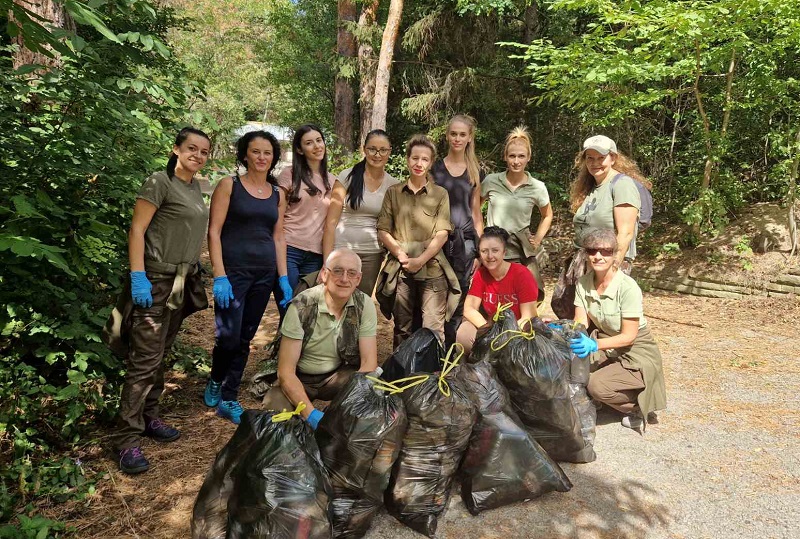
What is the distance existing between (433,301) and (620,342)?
123 cm

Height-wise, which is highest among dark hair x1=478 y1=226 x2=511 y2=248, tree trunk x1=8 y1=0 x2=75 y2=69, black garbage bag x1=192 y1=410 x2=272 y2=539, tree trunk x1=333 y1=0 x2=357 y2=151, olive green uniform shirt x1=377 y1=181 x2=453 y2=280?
tree trunk x1=333 y1=0 x2=357 y2=151

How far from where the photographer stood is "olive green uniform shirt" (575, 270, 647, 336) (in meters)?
3.20

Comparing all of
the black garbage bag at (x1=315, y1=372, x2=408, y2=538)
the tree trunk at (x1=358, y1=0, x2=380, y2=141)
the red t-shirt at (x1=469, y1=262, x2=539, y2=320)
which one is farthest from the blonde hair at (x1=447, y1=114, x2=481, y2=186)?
the tree trunk at (x1=358, y1=0, x2=380, y2=141)

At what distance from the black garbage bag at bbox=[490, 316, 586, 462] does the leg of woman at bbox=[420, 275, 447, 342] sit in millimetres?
797

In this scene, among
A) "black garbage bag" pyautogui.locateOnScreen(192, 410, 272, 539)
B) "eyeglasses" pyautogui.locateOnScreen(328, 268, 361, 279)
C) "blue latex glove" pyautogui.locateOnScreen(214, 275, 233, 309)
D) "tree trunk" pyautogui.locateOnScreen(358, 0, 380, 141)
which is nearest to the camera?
"black garbage bag" pyautogui.locateOnScreen(192, 410, 272, 539)

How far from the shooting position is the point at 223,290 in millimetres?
2965

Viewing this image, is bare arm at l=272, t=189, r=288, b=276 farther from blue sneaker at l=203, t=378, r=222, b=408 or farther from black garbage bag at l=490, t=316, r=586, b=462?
black garbage bag at l=490, t=316, r=586, b=462

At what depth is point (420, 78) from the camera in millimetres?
11234

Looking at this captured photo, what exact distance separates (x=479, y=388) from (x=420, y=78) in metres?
9.85

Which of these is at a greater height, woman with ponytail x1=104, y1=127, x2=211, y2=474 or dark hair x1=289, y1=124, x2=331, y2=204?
dark hair x1=289, y1=124, x2=331, y2=204

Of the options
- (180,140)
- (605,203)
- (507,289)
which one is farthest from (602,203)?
(180,140)

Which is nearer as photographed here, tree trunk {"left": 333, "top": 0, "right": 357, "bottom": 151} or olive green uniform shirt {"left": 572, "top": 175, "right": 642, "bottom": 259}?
olive green uniform shirt {"left": 572, "top": 175, "right": 642, "bottom": 259}

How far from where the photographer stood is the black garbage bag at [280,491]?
1902 millimetres

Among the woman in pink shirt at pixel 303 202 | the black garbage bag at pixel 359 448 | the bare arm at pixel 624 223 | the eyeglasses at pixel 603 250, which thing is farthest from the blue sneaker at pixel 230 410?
the bare arm at pixel 624 223
